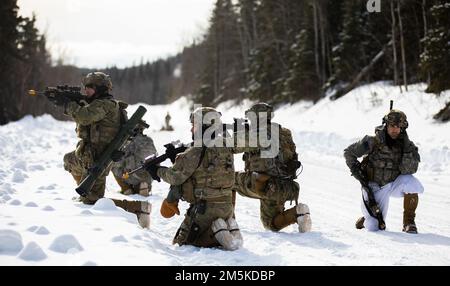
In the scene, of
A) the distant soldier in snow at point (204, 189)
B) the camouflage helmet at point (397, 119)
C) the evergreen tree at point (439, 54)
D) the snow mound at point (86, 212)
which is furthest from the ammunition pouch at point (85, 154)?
the evergreen tree at point (439, 54)

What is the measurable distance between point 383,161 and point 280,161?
1.41 meters

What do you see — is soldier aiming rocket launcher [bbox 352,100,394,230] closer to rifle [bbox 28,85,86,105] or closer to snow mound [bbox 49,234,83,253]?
snow mound [bbox 49,234,83,253]

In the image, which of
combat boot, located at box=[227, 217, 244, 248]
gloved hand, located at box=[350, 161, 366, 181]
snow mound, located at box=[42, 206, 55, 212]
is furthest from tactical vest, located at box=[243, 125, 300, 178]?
snow mound, located at box=[42, 206, 55, 212]

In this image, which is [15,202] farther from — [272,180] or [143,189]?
[272,180]

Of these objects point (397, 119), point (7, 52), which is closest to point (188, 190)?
point (397, 119)

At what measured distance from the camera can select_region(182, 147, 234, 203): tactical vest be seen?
4.98 m

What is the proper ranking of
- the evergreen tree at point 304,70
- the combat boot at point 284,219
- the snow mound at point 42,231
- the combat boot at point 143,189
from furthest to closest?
the evergreen tree at point 304,70, the combat boot at point 143,189, the combat boot at point 284,219, the snow mound at point 42,231

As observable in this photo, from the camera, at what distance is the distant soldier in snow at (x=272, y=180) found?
6039 mm

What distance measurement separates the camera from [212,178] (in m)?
5.00

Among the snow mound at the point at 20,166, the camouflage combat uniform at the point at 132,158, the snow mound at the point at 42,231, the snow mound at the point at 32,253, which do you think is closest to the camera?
the snow mound at the point at 32,253

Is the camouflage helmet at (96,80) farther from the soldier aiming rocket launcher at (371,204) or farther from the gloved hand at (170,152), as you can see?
the soldier aiming rocket launcher at (371,204)

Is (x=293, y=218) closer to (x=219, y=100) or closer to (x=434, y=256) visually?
(x=434, y=256)

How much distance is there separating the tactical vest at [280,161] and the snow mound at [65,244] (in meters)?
2.84

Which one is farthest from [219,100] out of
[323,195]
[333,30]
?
[323,195]
